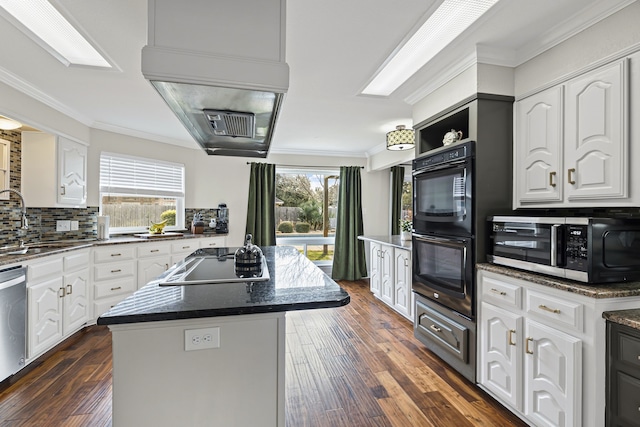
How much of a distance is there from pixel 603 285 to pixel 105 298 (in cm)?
434

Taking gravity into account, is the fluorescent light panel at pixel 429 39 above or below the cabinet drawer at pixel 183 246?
above

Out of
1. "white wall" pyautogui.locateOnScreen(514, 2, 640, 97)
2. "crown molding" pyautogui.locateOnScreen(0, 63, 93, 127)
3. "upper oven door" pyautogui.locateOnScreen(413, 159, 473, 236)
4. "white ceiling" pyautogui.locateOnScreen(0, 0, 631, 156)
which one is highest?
"white ceiling" pyautogui.locateOnScreen(0, 0, 631, 156)

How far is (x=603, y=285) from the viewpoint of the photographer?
5.03 ft

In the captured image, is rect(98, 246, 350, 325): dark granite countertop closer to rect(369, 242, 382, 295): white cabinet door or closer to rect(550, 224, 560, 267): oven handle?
rect(550, 224, 560, 267): oven handle

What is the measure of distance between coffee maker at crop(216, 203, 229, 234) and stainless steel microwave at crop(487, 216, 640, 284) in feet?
13.9

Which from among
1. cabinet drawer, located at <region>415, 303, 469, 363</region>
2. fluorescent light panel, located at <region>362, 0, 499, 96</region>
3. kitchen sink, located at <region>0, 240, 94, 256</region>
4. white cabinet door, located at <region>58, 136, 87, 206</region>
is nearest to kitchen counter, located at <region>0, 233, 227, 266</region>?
kitchen sink, located at <region>0, 240, 94, 256</region>

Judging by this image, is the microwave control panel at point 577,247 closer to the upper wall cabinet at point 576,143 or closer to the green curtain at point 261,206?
the upper wall cabinet at point 576,143

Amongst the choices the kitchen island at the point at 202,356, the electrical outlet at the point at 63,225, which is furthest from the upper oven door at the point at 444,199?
the electrical outlet at the point at 63,225

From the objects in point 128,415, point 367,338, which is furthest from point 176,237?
point 128,415

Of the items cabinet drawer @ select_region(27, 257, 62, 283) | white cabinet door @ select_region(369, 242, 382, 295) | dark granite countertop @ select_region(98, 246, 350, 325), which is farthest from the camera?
white cabinet door @ select_region(369, 242, 382, 295)

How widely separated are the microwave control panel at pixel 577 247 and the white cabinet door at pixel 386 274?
238 centimetres

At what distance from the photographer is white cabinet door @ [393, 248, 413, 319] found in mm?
3502

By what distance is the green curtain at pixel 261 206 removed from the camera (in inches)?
206

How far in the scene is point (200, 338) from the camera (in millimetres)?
1219
